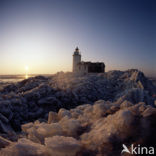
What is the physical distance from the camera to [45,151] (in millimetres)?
1369

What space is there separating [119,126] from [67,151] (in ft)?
2.39

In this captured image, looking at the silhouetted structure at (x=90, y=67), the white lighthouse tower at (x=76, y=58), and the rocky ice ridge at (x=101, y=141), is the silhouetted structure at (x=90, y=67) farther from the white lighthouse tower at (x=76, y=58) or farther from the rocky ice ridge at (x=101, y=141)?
the rocky ice ridge at (x=101, y=141)

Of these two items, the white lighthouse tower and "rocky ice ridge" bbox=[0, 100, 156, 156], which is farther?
the white lighthouse tower

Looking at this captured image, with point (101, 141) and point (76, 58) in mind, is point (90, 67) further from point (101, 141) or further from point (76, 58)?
point (101, 141)

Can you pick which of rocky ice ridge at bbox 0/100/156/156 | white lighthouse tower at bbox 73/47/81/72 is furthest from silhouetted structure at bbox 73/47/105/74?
rocky ice ridge at bbox 0/100/156/156

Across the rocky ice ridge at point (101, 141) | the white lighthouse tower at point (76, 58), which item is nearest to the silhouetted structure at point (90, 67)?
the white lighthouse tower at point (76, 58)

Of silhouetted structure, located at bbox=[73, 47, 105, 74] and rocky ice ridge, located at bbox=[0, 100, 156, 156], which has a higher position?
silhouetted structure, located at bbox=[73, 47, 105, 74]

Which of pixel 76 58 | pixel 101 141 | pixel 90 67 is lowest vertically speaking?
pixel 101 141

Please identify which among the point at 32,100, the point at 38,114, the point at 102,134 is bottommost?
the point at 38,114

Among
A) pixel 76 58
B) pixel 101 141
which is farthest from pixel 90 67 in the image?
pixel 101 141

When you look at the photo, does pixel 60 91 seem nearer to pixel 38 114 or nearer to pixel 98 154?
pixel 38 114

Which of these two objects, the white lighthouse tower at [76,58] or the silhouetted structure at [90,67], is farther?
the white lighthouse tower at [76,58]

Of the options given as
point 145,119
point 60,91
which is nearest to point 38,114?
point 60,91

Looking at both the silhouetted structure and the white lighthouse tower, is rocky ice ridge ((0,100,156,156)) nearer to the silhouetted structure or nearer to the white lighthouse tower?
the silhouetted structure
